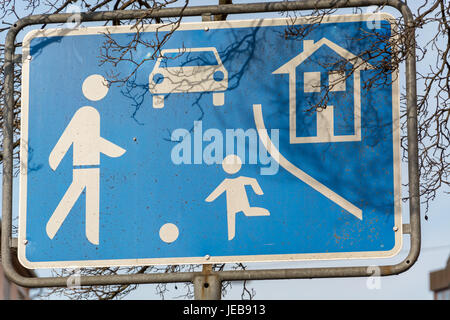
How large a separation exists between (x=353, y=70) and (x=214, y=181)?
650 mm

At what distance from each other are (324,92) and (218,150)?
44 centimetres

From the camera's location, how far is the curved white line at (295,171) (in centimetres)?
287

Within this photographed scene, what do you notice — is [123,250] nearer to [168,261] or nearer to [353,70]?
[168,261]

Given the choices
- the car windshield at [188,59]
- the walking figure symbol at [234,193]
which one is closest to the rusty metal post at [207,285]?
the walking figure symbol at [234,193]

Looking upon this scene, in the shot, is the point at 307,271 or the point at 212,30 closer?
the point at 307,271

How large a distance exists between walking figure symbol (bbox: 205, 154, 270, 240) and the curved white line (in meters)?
A: 0.12

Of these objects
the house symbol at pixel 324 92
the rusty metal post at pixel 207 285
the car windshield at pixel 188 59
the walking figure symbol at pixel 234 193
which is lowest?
the rusty metal post at pixel 207 285

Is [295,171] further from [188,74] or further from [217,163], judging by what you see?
[188,74]

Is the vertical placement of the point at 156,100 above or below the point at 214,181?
above

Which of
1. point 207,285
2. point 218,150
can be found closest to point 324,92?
point 218,150

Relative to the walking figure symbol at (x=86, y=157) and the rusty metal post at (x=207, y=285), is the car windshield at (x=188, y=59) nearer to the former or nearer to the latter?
the walking figure symbol at (x=86, y=157)

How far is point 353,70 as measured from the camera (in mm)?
2957

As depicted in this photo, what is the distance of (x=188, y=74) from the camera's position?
302 centimetres

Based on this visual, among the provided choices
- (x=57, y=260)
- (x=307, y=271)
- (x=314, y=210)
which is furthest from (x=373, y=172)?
(x=57, y=260)
